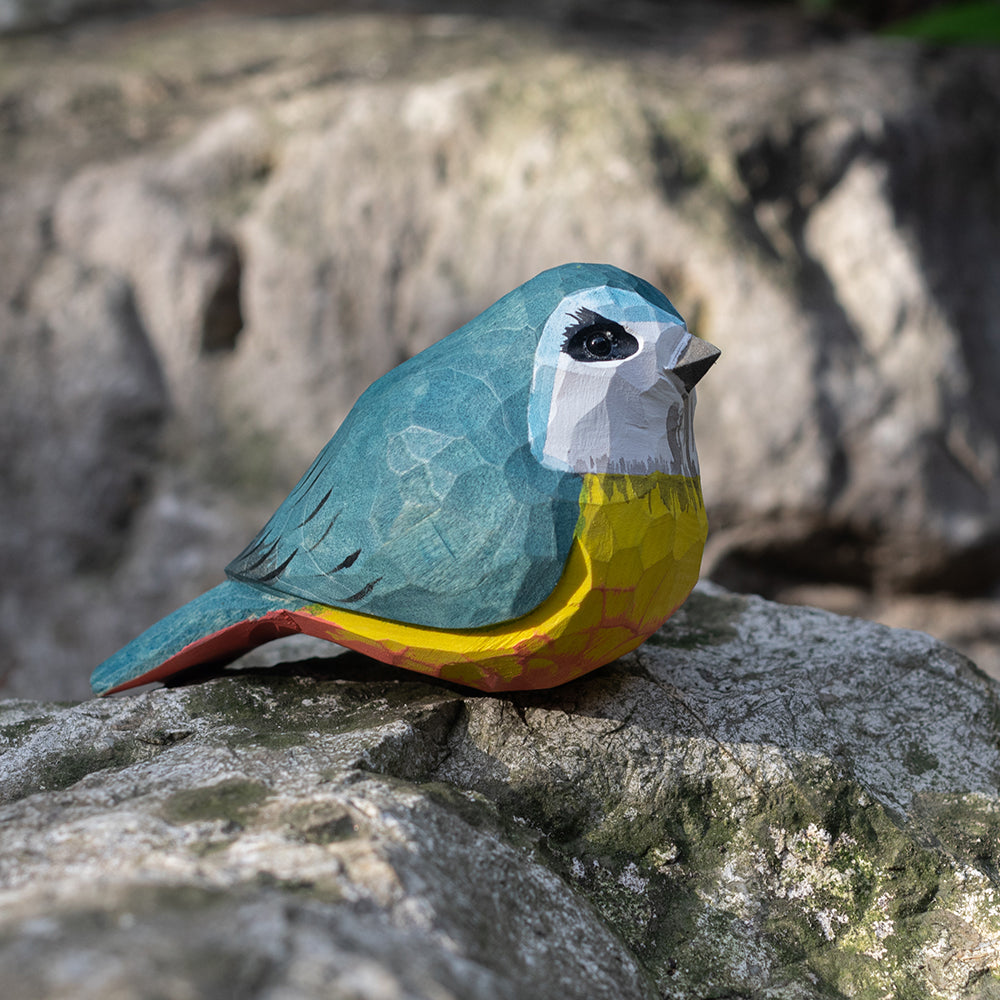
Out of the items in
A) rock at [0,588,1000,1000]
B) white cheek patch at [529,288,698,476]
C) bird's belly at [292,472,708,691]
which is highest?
white cheek patch at [529,288,698,476]

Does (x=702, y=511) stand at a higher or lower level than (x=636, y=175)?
lower

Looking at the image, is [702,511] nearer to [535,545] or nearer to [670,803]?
[535,545]

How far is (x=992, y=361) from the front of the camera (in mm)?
5125

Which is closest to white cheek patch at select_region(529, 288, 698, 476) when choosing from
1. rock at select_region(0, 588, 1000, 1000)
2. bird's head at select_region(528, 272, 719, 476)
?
bird's head at select_region(528, 272, 719, 476)

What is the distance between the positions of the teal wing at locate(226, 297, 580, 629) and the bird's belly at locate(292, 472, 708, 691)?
1.7 inches

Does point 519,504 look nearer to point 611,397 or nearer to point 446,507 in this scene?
point 446,507

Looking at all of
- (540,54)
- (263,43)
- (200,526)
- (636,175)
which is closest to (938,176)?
(636,175)

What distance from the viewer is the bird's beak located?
1.95m

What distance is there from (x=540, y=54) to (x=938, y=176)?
2.21 m

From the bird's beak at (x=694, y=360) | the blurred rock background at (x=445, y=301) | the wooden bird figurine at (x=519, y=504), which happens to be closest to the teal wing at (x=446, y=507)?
the wooden bird figurine at (x=519, y=504)

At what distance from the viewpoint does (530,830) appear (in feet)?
6.00

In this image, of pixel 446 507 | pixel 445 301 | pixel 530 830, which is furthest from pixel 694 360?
pixel 445 301

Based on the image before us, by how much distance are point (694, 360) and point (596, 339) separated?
0.21m

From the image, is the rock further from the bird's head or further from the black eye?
the black eye
